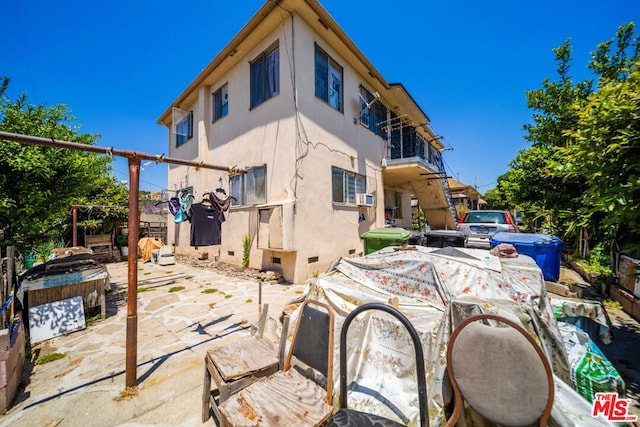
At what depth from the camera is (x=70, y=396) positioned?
2.81 metres

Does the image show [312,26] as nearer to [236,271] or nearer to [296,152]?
[296,152]

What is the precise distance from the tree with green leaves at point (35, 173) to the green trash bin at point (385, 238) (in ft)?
25.2

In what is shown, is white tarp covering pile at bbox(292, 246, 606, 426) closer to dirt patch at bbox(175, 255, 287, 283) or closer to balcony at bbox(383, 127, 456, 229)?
dirt patch at bbox(175, 255, 287, 283)

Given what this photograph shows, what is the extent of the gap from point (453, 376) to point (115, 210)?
1589cm

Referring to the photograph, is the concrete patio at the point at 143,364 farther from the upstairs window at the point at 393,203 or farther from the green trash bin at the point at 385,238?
the upstairs window at the point at 393,203

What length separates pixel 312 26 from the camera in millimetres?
8047

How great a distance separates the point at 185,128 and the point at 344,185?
32.3 feet

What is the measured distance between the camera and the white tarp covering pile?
7.06 ft

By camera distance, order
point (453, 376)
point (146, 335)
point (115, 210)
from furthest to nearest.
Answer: point (115, 210) < point (146, 335) < point (453, 376)

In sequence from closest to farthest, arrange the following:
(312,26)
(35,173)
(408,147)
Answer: (35,173), (312,26), (408,147)

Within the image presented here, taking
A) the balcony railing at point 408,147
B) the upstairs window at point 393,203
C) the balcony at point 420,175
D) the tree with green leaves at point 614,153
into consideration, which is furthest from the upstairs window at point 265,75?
the upstairs window at point 393,203

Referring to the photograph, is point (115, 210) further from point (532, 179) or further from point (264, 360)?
point (532, 179)

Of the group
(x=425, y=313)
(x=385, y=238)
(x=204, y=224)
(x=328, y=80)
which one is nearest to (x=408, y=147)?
(x=328, y=80)

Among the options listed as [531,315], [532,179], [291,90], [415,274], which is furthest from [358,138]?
[531,315]
